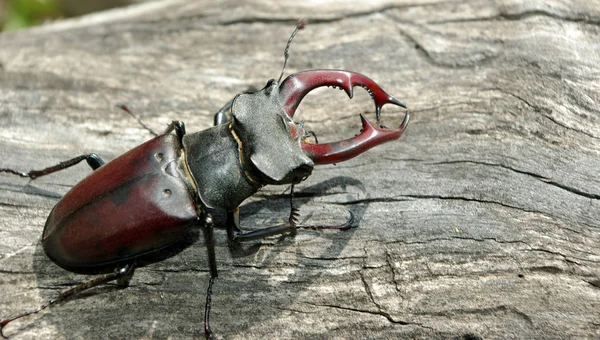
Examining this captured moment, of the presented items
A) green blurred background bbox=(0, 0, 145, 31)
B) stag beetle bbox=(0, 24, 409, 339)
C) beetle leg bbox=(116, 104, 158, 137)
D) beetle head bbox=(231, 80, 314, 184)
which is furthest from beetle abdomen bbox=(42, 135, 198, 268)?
green blurred background bbox=(0, 0, 145, 31)

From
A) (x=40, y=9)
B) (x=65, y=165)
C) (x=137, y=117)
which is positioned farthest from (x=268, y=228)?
(x=40, y=9)

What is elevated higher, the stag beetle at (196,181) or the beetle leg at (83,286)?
the stag beetle at (196,181)

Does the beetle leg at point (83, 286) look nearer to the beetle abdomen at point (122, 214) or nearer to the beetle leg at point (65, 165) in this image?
the beetle abdomen at point (122, 214)

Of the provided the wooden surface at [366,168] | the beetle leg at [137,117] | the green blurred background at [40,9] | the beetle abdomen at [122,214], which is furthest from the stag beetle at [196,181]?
the green blurred background at [40,9]

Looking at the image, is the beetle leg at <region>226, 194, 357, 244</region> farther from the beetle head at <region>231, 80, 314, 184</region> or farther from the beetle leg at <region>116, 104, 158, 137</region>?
the beetle leg at <region>116, 104, 158, 137</region>

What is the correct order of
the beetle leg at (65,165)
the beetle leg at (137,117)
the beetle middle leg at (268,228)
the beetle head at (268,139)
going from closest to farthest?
the beetle head at (268,139) → the beetle middle leg at (268,228) → the beetle leg at (65,165) → the beetle leg at (137,117)

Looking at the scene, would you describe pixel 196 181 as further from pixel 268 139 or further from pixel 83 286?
pixel 83 286
